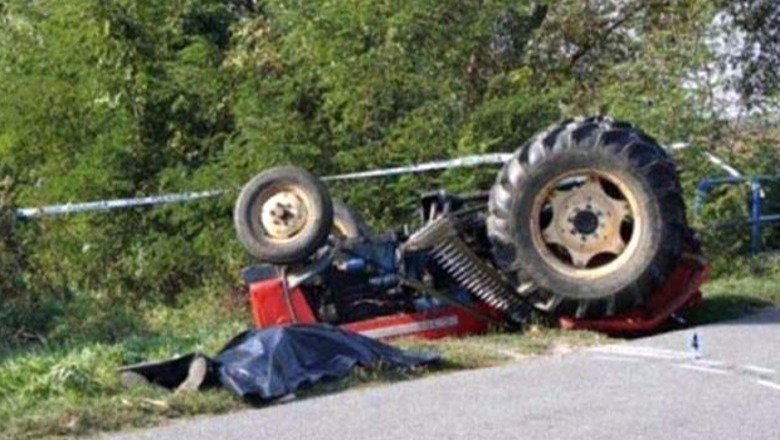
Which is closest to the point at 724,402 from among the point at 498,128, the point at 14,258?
the point at 498,128

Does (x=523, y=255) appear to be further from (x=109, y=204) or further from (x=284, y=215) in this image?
(x=109, y=204)

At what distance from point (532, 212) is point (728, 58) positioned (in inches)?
259

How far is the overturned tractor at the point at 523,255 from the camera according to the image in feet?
35.9

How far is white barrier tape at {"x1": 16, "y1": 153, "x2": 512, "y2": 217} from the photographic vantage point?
1470 cm

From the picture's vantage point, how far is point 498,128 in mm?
15453

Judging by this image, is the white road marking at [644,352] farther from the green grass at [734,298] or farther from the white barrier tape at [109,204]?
the white barrier tape at [109,204]

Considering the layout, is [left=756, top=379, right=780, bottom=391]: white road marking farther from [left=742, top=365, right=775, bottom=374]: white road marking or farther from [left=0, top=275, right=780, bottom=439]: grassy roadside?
[left=0, top=275, right=780, bottom=439]: grassy roadside

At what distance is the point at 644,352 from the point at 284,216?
10.0ft

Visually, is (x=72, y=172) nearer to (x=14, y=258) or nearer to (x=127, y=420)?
(x=14, y=258)

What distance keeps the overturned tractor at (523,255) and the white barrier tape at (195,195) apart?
124 inches

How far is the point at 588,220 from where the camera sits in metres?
11.1

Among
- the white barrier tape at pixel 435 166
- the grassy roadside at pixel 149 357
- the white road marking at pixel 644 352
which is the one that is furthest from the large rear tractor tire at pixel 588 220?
the white barrier tape at pixel 435 166

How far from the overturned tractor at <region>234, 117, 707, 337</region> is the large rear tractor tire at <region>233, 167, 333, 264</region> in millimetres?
11

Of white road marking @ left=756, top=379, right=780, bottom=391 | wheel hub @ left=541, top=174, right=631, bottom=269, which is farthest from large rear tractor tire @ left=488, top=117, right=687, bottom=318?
white road marking @ left=756, top=379, right=780, bottom=391
